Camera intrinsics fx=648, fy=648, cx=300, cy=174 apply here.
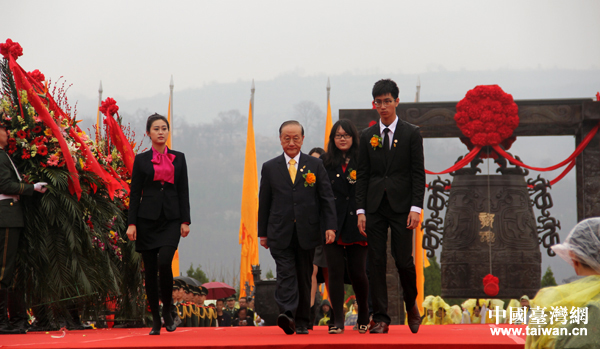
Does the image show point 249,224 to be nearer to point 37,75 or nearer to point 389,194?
point 37,75

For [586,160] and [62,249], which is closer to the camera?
[62,249]

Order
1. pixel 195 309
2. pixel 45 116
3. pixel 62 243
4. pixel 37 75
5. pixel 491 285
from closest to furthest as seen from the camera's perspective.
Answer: pixel 62 243 < pixel 45 116 < pixel 37 75 < pixel 195 309 < pixel 491 285

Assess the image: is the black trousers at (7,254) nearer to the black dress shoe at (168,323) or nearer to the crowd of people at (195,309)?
the black dress shoe at (168,323)

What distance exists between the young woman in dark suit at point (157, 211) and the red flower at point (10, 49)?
1.99 metres

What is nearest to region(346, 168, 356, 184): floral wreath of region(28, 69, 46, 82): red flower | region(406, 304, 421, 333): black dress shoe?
region(406, 304, 421, 333): black dress shoe

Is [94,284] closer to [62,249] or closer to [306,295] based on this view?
[62,249]

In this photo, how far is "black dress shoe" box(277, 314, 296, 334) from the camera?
4.47m

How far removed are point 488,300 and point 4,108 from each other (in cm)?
831

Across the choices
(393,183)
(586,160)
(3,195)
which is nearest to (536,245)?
(586,160)

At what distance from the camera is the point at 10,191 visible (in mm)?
5445

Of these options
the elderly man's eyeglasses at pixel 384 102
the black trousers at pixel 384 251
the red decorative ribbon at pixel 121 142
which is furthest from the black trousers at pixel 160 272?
the red decorative ribbon at pixel 121 142

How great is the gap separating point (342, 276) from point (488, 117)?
5603 millimetres

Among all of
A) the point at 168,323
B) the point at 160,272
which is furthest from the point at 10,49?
the point at 168,323

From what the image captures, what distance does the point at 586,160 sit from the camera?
975cm
